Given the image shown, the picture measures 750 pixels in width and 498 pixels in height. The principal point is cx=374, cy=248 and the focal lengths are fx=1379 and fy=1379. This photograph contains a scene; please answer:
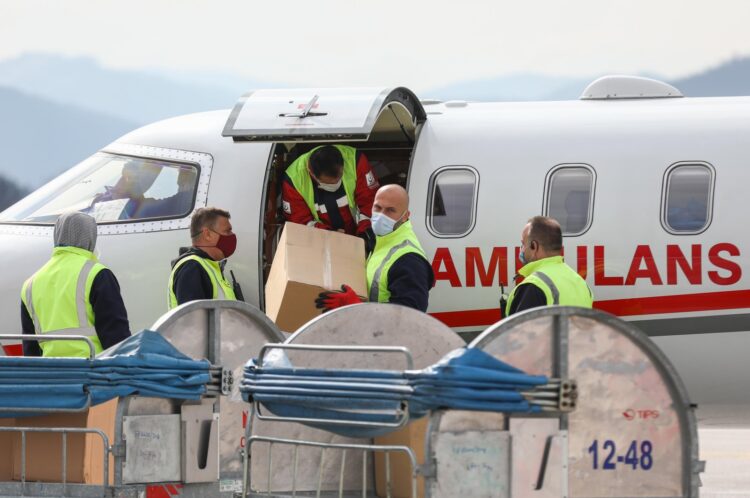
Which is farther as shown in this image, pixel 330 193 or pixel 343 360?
pixel 330 193

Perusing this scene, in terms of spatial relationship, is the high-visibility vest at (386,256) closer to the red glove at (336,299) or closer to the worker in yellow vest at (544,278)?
the red glove at (336,299)

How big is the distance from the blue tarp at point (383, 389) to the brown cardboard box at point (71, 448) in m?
1.14

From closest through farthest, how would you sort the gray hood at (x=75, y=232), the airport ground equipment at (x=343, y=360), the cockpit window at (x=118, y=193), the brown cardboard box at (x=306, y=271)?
the airport ground equipment at (x=343, y=360) < the gray hood at (x=75, y=232) < the brown cardboard box at (x=306, y=271) < the cockpit window at (x=118, y=193)

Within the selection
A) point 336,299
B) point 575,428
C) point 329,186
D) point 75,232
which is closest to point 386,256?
point 336,299

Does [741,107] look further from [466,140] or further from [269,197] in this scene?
[269,197]

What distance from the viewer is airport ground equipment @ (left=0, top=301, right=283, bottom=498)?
7277 millimetres

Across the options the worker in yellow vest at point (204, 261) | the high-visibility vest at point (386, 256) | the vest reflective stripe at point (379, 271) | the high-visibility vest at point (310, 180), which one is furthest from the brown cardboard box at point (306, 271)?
the high-visibility vest at point (310, 180)

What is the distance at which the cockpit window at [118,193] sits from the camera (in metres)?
12.9

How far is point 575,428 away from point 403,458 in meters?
1.05

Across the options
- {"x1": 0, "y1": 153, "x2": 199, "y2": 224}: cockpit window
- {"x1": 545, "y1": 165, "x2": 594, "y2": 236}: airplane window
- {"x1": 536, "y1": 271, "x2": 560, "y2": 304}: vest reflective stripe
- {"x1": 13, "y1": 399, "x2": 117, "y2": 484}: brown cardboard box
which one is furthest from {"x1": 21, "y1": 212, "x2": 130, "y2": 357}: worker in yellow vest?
{"x1": 545, "y1": 165, "x2": 594, "y2": 236}: airplane window

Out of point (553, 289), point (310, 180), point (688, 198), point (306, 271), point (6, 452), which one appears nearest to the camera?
point (6, 452)

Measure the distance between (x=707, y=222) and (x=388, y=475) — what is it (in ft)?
20.7

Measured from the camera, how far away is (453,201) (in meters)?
12.6

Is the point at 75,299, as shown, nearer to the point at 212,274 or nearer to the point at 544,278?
the point at 212,274
